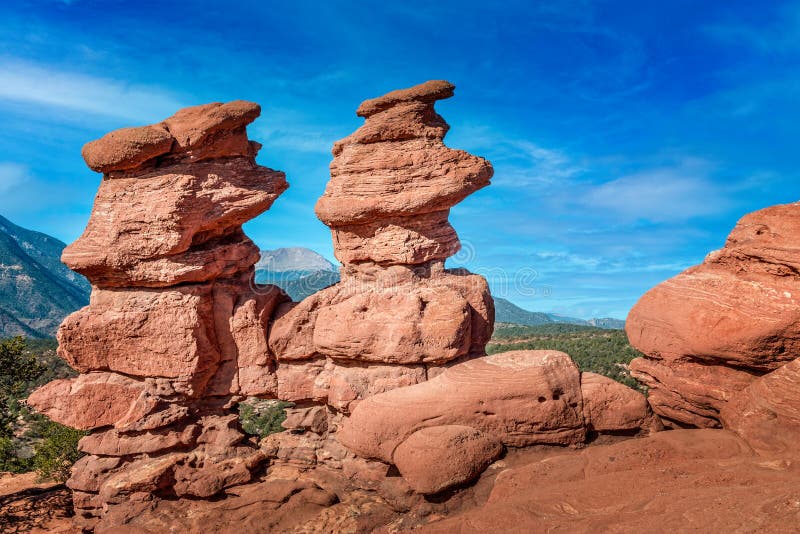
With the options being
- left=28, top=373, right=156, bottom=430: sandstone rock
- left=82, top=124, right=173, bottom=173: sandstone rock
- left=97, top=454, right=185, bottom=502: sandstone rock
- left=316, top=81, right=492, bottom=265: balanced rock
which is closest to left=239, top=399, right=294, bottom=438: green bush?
left=28, top=373, right=156, bottom=430: sandstone rock

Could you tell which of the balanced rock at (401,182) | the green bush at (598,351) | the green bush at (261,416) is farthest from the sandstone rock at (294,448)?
the green bush at (598,351)

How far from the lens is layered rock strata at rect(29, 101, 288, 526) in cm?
1205

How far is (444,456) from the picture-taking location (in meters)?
9.11

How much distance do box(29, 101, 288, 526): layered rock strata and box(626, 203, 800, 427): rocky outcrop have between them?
8589 mm

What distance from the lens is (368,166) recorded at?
12188 millimetres

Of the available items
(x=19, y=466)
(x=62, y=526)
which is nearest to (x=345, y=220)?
(x=62, y=526)

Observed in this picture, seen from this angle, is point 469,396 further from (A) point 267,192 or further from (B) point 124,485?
(B) point 124,485

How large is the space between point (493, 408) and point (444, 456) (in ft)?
4.19

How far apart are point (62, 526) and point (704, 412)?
15705 millimetres

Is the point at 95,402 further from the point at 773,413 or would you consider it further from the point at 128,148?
the point at 773,413

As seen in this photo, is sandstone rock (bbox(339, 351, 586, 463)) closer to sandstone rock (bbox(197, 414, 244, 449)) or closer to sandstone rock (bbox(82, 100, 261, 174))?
sandstone rock (bbox(197, 414, 244, 449))

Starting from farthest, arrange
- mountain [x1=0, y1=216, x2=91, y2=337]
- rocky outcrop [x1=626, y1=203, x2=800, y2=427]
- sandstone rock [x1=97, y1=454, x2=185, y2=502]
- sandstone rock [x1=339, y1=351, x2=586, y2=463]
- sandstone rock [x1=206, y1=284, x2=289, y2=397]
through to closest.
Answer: mountain [x1=0, y1=216, x2=91, y2=337] < sandstone rock [x1=206, y1=284, x2=289, y2=397] < sandstone rock [x1=97, y1=454, x2=185, y2=502] < sandstone rock [x1=339, y1=351, x2=586, y2=463] < rocky outcrop [x1=626, y1=203, x2=800, y2=427]

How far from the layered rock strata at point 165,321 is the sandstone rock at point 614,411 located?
7.23m

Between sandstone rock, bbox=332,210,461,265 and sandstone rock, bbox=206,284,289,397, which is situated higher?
sandstone rock, bbox=332,210,461,265
